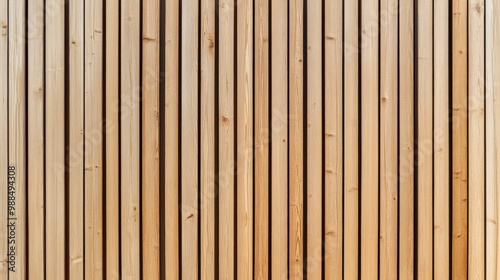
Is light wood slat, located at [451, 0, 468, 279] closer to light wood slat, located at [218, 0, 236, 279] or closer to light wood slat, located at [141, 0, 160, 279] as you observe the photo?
light wood slat, located at [218, 0, 236, 279]

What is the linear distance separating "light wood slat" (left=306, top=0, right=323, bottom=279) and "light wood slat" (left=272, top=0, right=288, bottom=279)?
0.34ft

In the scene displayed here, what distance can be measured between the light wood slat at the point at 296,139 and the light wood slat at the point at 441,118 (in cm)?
60

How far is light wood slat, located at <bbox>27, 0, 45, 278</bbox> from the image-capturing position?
6.35 ft

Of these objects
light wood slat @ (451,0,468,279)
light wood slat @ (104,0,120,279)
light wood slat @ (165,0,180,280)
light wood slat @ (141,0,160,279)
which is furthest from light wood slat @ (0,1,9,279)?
light wood slat @ (451,0,468,279)

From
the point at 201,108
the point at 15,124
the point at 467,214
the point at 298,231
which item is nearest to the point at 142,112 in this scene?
the point at 201,108

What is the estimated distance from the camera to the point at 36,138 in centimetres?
194

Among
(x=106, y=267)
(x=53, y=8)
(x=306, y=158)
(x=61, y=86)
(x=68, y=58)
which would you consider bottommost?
(x=106, y=267)

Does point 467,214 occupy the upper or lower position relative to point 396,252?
upper

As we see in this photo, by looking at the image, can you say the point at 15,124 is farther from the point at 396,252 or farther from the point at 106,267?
the point at 396,252

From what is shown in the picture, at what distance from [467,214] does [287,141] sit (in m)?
0.88

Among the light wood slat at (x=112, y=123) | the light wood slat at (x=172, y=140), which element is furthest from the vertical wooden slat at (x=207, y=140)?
the light wood slat at (x=112, y=123)

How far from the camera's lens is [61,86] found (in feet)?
6.35

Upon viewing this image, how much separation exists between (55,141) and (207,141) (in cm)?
67

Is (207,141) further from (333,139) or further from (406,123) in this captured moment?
(406,123)
